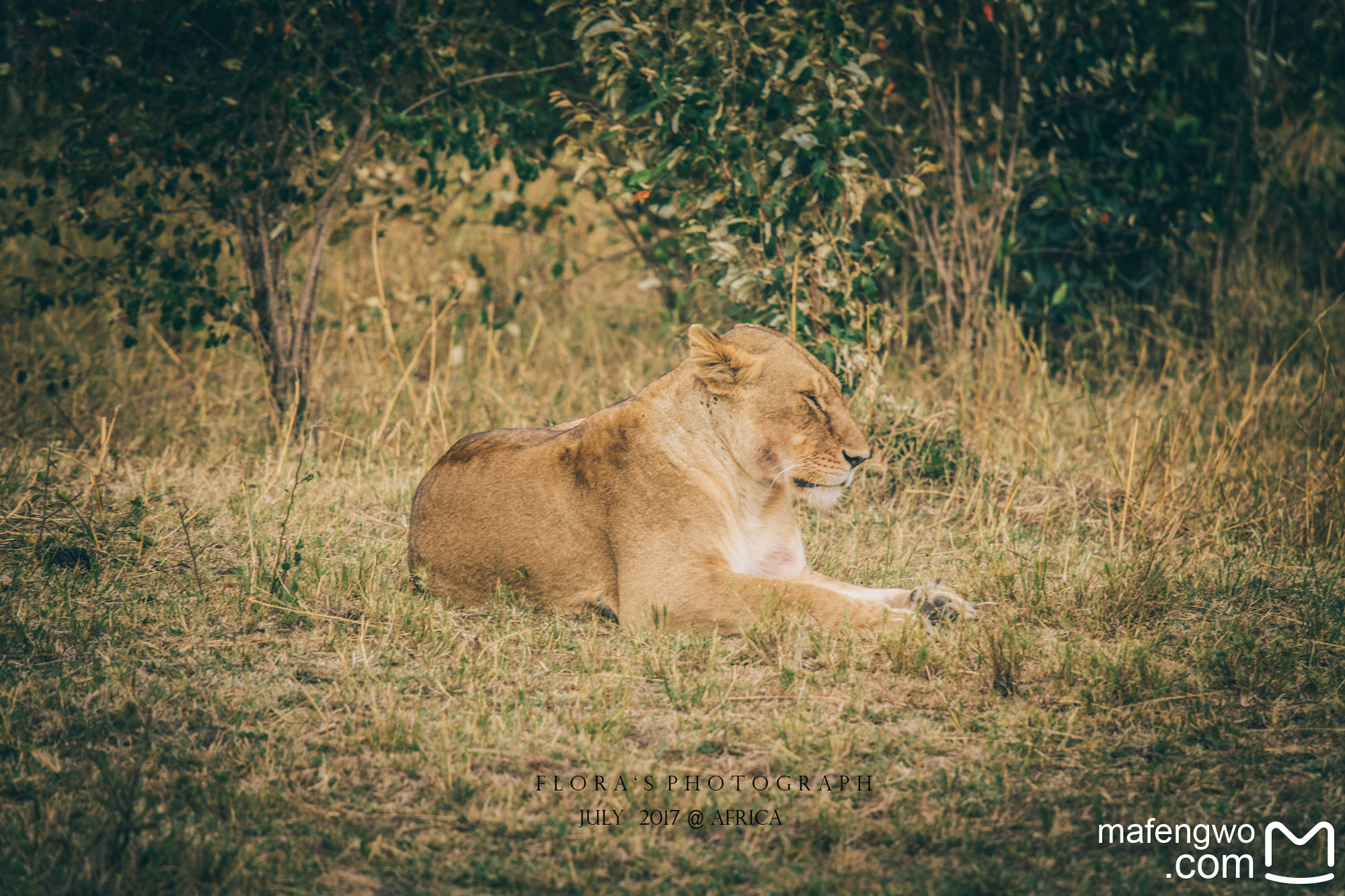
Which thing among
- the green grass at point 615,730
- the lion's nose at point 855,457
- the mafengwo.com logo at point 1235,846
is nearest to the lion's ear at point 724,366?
the lion's nose at point 855,457

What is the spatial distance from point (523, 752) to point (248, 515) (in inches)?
80.8

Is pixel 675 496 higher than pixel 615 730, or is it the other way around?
pixel 675 496

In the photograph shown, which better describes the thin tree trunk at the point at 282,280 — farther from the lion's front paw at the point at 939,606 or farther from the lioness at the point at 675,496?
the lion's front paw at the point at 939,606

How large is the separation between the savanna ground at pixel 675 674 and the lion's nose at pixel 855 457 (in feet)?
2.12

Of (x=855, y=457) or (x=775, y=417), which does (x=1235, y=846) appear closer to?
(x=855, y=457)

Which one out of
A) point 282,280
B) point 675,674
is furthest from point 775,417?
point 282,280

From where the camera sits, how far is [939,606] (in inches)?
169

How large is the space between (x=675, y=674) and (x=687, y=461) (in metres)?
0.82

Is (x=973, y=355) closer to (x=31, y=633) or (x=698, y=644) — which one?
(x=698, y=644)

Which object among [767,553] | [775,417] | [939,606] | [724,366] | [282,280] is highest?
[724,366]

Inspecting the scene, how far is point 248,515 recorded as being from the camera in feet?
15.9

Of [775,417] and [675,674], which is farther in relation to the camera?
[775,417]

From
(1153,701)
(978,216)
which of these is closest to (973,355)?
(978,216)

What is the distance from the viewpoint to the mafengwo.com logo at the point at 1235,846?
281cm
